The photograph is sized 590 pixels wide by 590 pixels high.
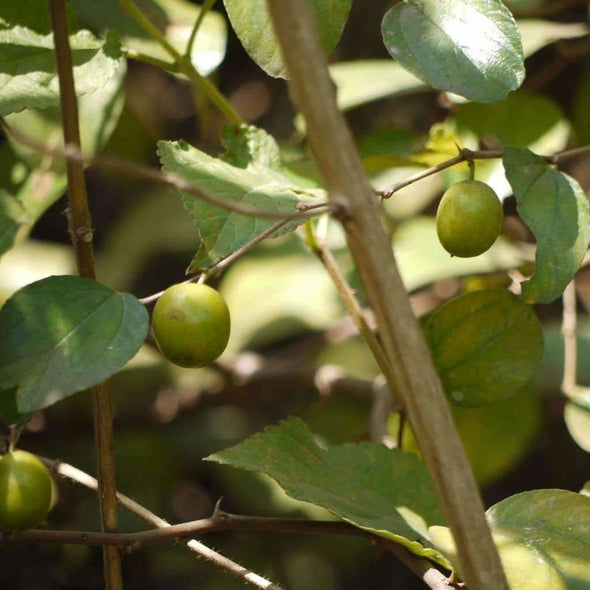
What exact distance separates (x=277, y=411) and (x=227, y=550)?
328 millimetres

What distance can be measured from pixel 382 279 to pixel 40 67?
0.47 metres

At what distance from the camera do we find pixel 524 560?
0.69 metres

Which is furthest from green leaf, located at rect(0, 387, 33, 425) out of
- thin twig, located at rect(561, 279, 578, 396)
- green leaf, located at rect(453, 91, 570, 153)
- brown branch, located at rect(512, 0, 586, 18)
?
brown branch, located at rect(512, 0, 586, 18)

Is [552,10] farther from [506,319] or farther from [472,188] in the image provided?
[472,188]

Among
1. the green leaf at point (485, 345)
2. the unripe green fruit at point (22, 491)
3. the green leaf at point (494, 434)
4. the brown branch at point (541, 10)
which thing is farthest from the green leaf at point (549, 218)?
the brown branch at point (541, 10)

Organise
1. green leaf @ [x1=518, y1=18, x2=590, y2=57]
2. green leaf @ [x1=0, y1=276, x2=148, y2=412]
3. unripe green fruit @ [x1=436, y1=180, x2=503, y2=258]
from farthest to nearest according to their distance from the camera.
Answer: green leaf @ [x1=518, y1=18, x2=590, y2=57] → unripe green fruit @ [x1=436, y1=180, x2=503, y2=258] → green leaf @ [x1=0, y1=276, x2=148, y2=412]

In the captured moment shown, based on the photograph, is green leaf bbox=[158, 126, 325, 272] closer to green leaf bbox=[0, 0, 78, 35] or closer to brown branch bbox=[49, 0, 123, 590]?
brown branch bbox=[49, 0, 123, 590]

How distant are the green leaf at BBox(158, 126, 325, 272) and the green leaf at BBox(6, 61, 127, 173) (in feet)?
1.03

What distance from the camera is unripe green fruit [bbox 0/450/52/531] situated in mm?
652

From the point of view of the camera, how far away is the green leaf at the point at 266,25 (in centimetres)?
79

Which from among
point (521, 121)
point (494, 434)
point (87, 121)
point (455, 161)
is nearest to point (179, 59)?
point (87, 121)

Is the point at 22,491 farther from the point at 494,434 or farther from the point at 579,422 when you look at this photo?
the point at 494,434

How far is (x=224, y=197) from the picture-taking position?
73cm

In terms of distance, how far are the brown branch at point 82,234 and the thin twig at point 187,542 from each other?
0.07ft
